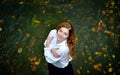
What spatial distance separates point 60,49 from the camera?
4266 millimetres

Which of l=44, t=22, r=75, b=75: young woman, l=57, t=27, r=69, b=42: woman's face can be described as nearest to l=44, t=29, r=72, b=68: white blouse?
l=44, t=22, r=75, b=75: young woman

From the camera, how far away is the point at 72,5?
6.10 meters

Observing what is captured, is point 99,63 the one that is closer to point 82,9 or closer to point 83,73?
point 83,73

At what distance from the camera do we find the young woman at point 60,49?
14.1ft

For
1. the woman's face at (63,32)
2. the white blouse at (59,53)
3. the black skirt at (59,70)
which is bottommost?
the black skirt at (59,70)

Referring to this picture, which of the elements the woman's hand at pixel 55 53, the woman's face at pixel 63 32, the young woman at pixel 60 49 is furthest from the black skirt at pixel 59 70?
the woman's face at pixel 63 32

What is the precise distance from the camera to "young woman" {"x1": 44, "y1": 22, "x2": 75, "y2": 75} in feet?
14.1

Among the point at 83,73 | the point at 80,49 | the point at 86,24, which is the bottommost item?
the point at 83,73

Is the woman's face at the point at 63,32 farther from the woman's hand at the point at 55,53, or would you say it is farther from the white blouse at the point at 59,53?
the woman's hand at the point at 55,53

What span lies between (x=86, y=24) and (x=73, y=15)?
337mm

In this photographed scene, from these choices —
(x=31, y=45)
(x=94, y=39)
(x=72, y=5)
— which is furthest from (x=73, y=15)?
(x=31, y=45)

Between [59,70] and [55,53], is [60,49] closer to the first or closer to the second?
[55,53]

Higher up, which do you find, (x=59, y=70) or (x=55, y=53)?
(x=55, y=53)

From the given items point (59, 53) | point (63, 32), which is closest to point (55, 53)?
point (59, 53)
